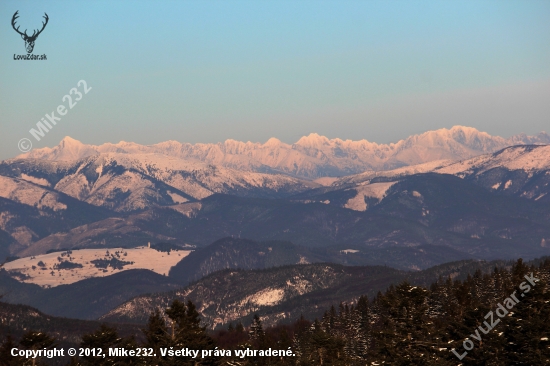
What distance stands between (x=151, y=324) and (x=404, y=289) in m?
29.3

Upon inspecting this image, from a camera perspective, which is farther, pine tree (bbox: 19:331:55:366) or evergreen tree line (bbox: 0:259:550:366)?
pine tree (bbox: 19:331:55:366)

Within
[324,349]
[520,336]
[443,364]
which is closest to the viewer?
[443,364]

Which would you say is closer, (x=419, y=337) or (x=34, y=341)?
(x=419, y=337)

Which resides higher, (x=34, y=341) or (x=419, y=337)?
(x=34, y=341)

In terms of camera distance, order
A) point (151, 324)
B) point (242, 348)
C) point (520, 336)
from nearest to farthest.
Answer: point (520, 336), point (151, 324), point (242, 348)

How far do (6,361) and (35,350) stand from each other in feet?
54.7

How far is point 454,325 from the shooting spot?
3718 inches

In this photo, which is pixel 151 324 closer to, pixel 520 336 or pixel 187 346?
pixel 187 346

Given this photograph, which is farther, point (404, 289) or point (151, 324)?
point (151, 324)

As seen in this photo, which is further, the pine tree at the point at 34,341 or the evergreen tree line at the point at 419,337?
the pine tree at the point at 34,341

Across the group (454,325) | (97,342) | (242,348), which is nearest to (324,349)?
(242,348)

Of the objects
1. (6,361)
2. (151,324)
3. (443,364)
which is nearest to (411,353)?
(443,364)

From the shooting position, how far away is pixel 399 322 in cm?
8300

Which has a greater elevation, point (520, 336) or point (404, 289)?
point (404, 289)
